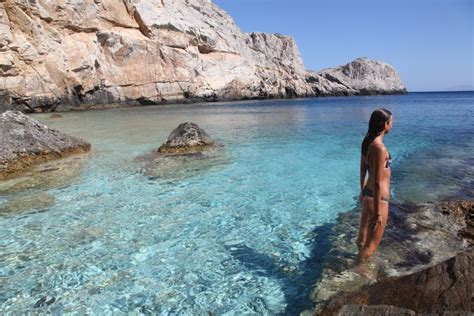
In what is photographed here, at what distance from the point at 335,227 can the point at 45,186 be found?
706 cm

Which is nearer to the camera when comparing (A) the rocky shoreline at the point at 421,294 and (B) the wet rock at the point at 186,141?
(A) the rocky shoreline at the point at 421,294

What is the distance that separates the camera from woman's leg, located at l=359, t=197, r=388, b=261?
4577 mm

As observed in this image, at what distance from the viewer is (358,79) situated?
111000 millimetres

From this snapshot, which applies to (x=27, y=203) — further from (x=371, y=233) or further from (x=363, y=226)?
(x=371, y=233)

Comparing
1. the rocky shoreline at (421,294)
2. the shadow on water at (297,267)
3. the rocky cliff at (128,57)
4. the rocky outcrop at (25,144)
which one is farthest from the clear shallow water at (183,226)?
the rocky cliff at (128,57)

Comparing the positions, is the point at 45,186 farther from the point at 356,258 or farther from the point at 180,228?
the point at 356,258

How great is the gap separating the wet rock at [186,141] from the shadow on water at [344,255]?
25.2 feet

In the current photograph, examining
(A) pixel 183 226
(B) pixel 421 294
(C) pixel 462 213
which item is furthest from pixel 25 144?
(B) pixel 421 294

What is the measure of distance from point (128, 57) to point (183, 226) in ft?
173

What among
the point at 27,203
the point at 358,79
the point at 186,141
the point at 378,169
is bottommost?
the point at 27,203

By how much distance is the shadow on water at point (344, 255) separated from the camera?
4.58 metres

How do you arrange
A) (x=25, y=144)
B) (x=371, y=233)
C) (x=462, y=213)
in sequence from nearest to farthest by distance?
(x=371, y=233) < (x=462, y=213) < (x=25, y=144)

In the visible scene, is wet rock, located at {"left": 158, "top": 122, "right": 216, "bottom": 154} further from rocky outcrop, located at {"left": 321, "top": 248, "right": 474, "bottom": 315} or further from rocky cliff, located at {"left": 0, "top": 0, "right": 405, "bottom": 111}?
rocky cliff, located at {"left": 0, "top": 0, "right": 405, "bottom": 111}

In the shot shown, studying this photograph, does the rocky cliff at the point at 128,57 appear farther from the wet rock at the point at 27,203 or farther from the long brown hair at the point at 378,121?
the long brown hair at the point at 378,121
